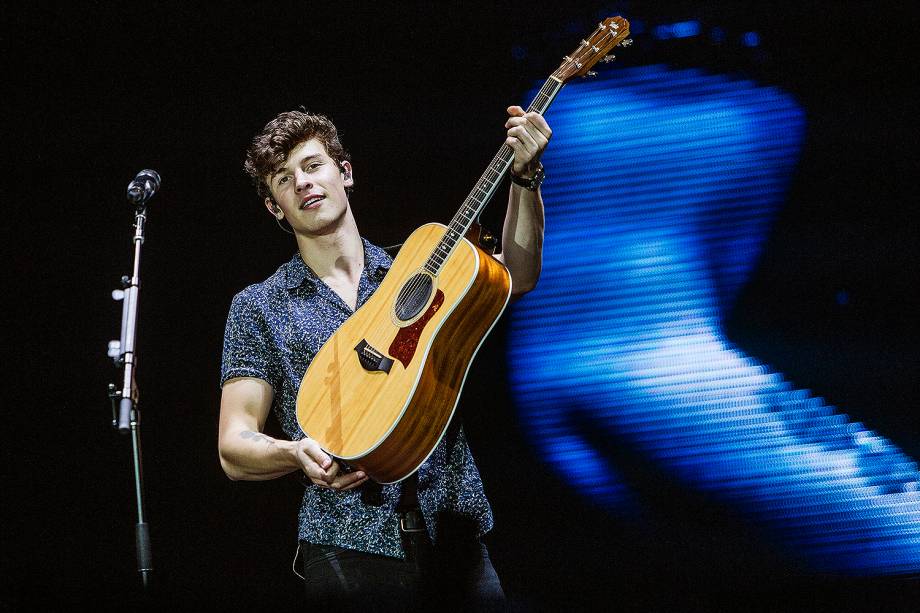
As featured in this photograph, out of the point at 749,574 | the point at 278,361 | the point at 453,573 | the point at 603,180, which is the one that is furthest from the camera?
the point at 603,180

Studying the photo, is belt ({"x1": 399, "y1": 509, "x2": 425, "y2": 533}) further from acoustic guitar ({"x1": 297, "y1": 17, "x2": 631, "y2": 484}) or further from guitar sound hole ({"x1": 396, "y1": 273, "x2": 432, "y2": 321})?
guitar sound hole ({"x1": 396, "y1": 273, "x2": 432, "y2": 321})

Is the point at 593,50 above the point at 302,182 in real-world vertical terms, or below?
above

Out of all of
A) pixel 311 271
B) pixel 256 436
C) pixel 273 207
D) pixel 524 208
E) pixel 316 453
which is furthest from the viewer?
pixel 273 207

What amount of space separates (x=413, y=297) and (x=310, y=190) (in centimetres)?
61

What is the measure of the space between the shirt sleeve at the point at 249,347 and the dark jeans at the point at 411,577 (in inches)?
20.5

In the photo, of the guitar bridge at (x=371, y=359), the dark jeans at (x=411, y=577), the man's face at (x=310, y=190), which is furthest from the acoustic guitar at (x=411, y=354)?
the man's face at (x=310, y=190)

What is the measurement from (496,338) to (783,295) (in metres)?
1.10

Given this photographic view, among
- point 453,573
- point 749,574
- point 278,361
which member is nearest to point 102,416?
point 278,361

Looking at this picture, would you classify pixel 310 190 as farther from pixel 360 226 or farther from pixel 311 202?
pixel 360 226

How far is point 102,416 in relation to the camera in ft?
11.5

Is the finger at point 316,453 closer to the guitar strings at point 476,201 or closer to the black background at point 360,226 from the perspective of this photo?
the guitar strings at point 476,201

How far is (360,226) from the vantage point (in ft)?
11.3

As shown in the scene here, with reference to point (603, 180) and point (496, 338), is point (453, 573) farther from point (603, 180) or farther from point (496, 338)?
point (603, 180)

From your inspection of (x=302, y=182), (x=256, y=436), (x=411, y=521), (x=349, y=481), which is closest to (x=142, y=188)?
(x=302, y=182)
